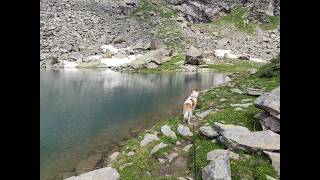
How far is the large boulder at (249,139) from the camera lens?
14.7m

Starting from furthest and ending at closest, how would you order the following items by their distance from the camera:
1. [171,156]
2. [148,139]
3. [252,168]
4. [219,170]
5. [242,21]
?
[242,21] < [148,139] < [171,156] < [252,168] < [219,170]

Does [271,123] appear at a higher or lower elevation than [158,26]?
lower

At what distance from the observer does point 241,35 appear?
15350 cm

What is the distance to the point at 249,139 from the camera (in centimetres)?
1547

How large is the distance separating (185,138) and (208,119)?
3.36m

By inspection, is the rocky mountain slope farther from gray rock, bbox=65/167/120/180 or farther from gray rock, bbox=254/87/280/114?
gray rock, bbox=254/87/280/114

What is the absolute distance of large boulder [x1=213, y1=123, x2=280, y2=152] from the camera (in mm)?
14695

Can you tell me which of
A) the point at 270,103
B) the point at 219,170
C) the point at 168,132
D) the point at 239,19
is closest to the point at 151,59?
the point at 239,19

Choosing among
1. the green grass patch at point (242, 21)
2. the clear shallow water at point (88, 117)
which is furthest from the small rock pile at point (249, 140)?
the green grass patch at point (242, 21)

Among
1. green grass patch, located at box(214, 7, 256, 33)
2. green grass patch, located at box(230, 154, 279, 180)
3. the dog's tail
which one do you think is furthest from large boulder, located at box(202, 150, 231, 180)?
green grass patch, located at box(214, 7, 256, 33)

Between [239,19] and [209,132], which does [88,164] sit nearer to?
[209,132]

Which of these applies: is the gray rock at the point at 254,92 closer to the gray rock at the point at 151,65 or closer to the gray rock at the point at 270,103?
the gray rock at the point at 270,103
